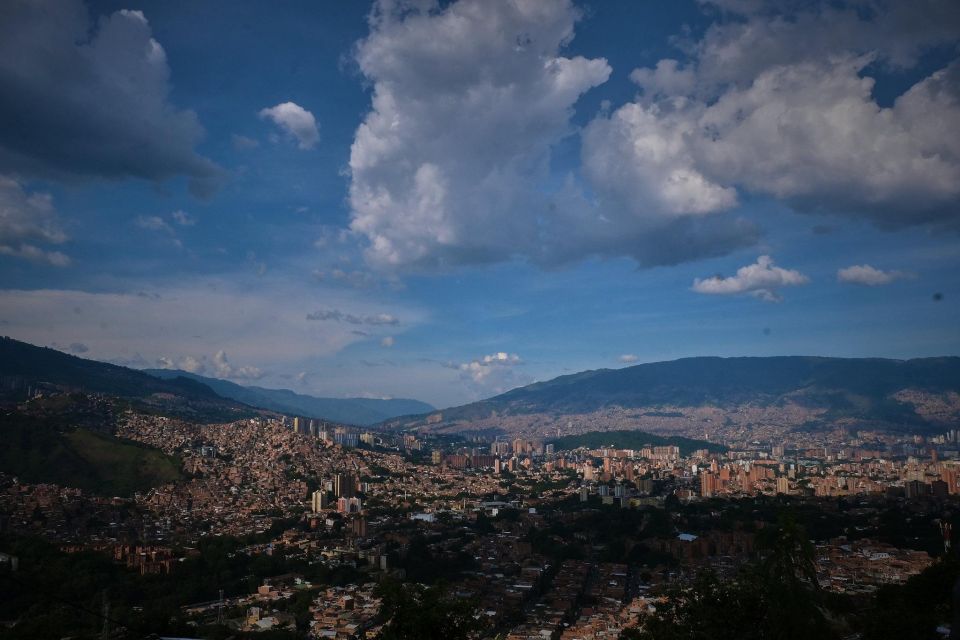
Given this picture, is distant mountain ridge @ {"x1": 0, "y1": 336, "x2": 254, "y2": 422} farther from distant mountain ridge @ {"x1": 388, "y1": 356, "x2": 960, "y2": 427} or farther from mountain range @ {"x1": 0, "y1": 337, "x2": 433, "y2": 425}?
distant mountain ridge @ {"x1": 388, "y1": 356, "x2": 960, "y2": 427}

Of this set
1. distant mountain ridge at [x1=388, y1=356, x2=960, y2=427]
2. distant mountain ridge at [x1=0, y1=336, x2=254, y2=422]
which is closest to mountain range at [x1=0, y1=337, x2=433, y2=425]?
distant mountain ridge at [x1=0, y1=336, x2=254, y2=422]

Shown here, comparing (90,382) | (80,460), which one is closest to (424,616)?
(80,460)

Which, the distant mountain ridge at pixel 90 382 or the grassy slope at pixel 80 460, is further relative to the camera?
the distant mountain ridge at pixel 90 382

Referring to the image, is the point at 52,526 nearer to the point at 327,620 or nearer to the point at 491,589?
the point at 327,620

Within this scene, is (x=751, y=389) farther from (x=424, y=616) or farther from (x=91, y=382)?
(x=424, y=616)

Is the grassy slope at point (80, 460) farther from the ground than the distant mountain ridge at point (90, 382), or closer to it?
closer to it

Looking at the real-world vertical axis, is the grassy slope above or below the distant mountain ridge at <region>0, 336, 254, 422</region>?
below

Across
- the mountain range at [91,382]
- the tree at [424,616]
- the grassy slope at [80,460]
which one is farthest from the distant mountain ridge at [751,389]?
the tree at [424,616]

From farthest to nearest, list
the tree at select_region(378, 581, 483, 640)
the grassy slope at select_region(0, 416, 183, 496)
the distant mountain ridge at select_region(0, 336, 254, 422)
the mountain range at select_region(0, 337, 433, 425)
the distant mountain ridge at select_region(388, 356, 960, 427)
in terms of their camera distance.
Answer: the distant mountain ridge at select_region(388, 356, 960, 427), the distant mountain ridge at select_region(0, 336, 254, 422), the mountain range at select_region(0, 337, 433, 425), the grassy slope at select_region(0, 416, 183, 496), the tree at select_region(378, 581, 483, 640)

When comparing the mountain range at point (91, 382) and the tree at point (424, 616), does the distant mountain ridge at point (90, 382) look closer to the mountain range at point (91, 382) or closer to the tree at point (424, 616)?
the mountain range at point (91, 382)
